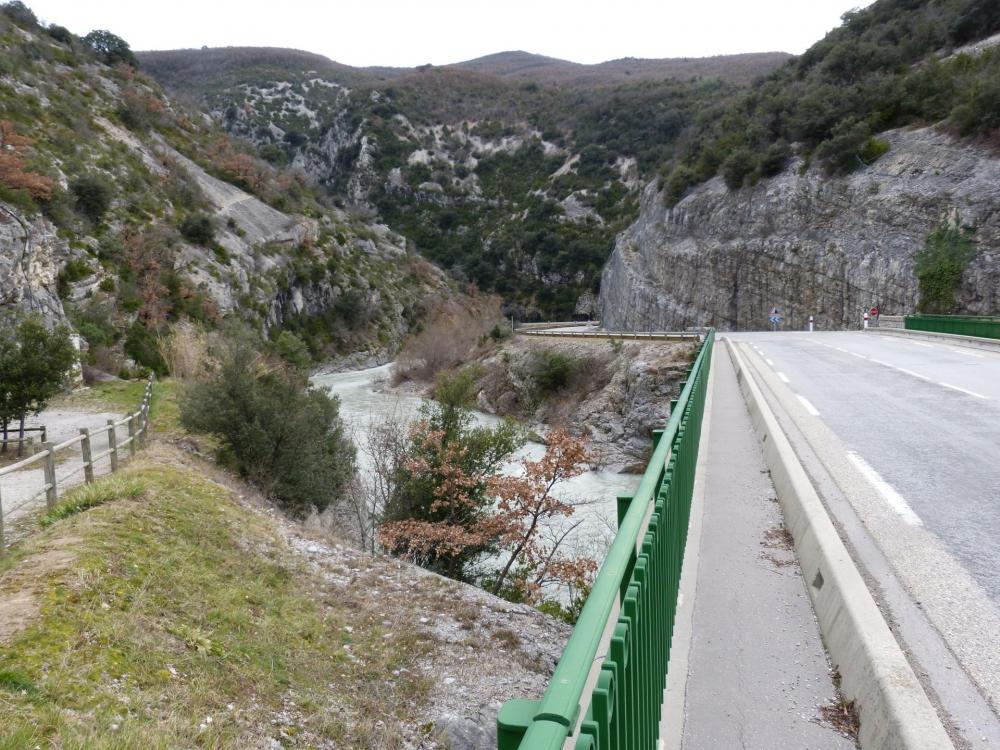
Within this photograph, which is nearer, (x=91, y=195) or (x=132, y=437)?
(x=132, y=437)

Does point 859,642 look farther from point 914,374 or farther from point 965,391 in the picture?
point 914,374

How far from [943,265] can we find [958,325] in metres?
11.3

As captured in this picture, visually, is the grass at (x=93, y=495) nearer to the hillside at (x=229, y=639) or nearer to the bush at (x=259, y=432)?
the hillside at (x=229, y=639)

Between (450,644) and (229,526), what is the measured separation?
191 inches

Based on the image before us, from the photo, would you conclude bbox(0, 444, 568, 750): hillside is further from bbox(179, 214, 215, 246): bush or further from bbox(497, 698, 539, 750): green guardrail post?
bbox(179, 214, 215, 246): bush

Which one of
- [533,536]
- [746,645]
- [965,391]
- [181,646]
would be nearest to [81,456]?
[181,646]

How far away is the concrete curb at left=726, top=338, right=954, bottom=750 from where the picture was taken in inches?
102

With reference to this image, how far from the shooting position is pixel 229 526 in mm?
11609

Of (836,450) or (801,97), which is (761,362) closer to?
(836,450)

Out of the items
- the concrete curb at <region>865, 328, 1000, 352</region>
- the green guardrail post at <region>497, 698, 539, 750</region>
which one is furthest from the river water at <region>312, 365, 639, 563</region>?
the concrete curb at <region>865, 328, 1000, 352</region>

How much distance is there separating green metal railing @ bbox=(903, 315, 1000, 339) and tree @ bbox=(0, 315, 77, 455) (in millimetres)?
28701

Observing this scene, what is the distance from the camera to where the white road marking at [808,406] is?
962cm

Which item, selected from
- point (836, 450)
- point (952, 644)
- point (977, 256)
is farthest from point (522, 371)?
point (952, 644)

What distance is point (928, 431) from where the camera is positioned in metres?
8.05
